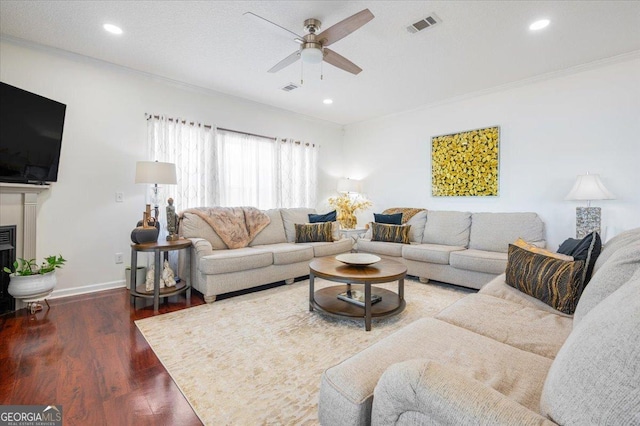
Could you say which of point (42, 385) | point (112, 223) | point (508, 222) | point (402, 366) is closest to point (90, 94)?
point (112, 223)

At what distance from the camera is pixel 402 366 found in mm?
880

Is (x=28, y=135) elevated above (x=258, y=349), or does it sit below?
above

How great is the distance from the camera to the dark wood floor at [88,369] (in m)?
1.51

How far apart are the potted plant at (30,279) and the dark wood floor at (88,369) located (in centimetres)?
23

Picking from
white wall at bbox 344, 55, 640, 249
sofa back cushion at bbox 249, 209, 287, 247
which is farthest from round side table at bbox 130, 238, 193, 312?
white wall at bbox 344, 55, 640, 249

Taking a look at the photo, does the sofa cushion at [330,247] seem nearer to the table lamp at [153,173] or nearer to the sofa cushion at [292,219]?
the sofa cushion at [292,219]

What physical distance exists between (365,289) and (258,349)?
0.92 m

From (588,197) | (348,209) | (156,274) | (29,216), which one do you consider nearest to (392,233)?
(348,209)

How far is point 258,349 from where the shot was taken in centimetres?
213

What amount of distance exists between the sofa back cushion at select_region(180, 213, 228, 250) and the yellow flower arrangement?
248 cm

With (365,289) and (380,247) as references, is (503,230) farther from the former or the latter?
(365,289)

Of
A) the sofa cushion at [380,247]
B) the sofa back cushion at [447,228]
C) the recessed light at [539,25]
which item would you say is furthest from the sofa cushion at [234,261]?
the recessed light at [539,25]

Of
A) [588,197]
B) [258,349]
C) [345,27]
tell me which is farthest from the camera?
[588,197]

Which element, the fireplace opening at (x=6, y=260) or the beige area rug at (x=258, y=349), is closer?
the beige area rug at (x=258, y=349)
